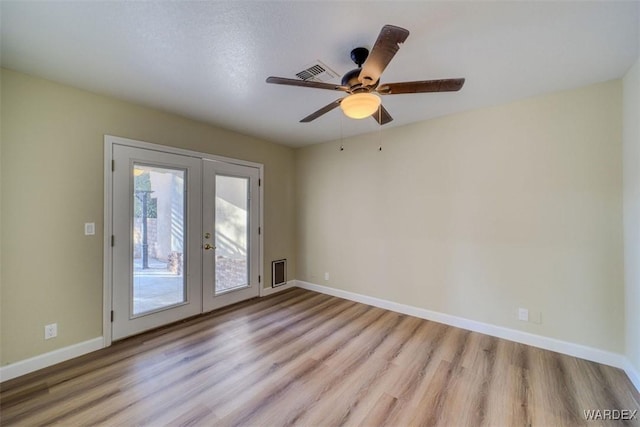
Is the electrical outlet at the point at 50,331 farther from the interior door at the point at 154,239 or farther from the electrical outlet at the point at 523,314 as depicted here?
the electrical outlet at the point at 523,314

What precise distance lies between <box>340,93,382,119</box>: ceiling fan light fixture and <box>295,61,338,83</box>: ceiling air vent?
1.71ft

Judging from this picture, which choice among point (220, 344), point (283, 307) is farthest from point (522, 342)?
point (220, 344)

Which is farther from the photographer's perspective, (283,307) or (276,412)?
(283,307)

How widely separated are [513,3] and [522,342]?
3005 millimetres

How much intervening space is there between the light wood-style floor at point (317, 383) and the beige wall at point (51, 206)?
1.38 ft

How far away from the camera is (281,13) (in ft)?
5.12

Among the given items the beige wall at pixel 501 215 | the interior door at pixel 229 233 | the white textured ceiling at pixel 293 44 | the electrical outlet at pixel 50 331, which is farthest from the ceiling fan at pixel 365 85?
the electrical outlet at pixel 50 331

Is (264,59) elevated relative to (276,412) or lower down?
elevated

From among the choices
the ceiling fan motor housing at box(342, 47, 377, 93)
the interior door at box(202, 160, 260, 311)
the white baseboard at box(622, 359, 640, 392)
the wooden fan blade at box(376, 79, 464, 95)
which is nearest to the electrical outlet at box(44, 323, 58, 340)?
the interior door at box(202, 160, 260, 311)

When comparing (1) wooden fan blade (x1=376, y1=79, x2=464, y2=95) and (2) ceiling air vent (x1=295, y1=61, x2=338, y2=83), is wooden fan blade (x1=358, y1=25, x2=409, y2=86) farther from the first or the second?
(2) ceiling air vent (x1=295, y1=61, x2=338, y2=83)

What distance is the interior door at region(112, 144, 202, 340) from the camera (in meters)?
2.73

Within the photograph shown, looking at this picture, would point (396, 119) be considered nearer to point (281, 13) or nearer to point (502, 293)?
point (281, 13)

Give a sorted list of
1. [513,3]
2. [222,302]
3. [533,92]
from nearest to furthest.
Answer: [513,3] → [533,92] → [222,302]

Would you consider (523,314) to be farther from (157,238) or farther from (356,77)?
(157,238)
